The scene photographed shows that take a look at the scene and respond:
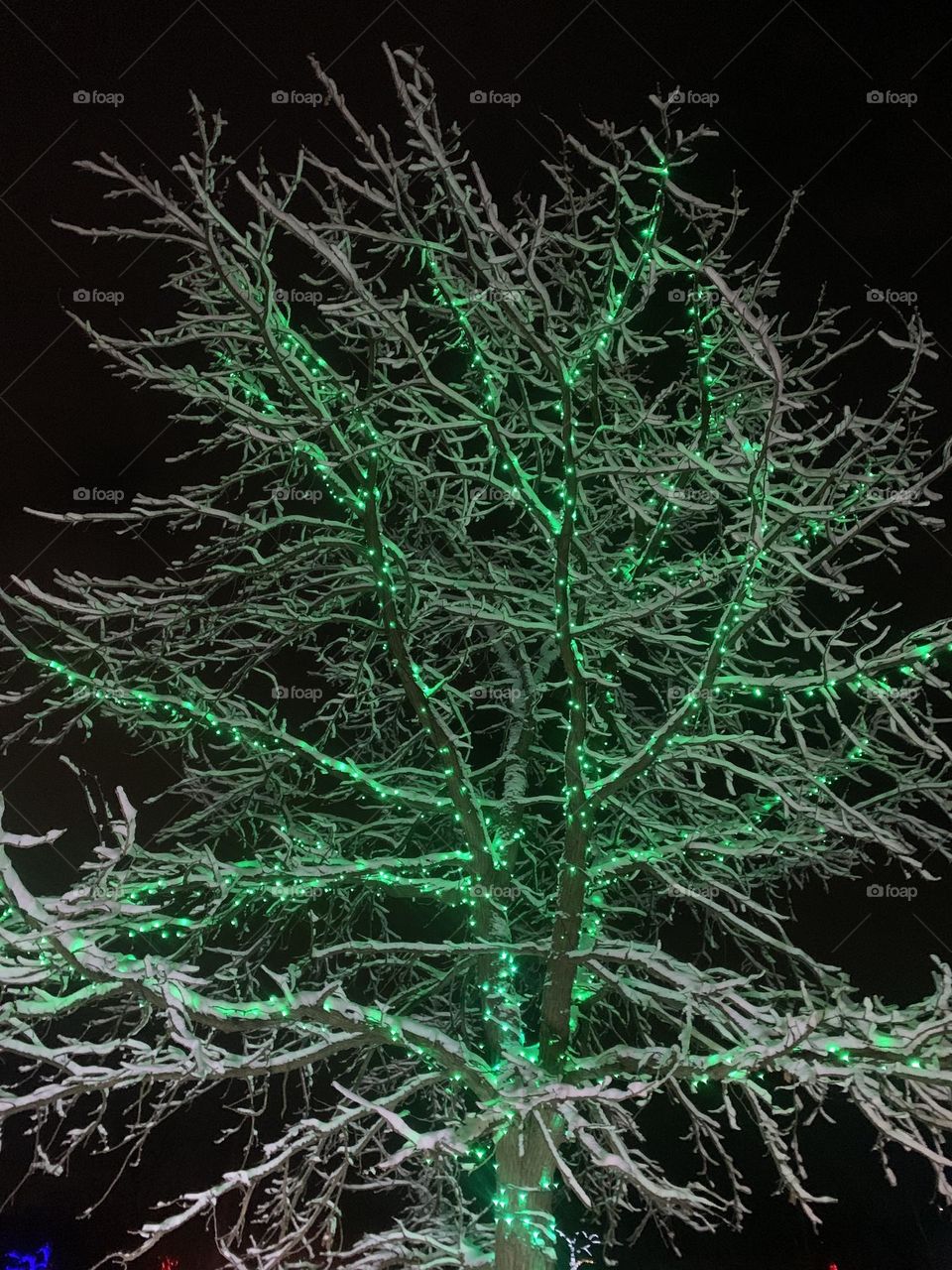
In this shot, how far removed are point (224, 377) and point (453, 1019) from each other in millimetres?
4166

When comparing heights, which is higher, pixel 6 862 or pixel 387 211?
pixel 387 211

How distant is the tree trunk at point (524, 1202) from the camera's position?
529 centimetres

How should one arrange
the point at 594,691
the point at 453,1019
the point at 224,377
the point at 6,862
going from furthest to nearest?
the point at 594,691
the point at 453,1019
the point at 224,377
the point at 6,862

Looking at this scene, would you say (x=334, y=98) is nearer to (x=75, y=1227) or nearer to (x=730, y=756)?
(x=730, y=756)

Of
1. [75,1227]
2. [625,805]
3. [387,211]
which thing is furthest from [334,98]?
[75,1227]

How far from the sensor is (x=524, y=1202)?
5.33 m

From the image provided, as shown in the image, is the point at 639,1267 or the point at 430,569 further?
the point at 639,1267

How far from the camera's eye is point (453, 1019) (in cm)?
643

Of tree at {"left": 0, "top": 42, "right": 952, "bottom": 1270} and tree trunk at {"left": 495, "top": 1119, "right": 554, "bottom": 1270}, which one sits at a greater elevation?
tree at {"left": 0, "top": 42, "right": 952, "bottom": 1270}

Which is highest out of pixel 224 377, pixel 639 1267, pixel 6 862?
pixel 224 377

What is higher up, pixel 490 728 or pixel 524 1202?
pixel 490 728

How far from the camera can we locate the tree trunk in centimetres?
529

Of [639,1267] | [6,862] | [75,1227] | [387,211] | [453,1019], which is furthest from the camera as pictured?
[75,1227]

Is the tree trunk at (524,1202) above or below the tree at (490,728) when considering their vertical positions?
below
